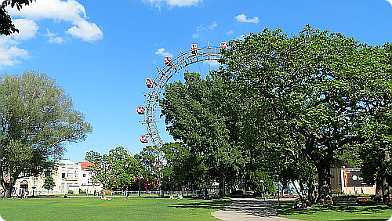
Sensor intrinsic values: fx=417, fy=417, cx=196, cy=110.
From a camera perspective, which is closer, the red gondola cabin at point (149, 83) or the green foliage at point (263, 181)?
the green foliage at point (263, 181)

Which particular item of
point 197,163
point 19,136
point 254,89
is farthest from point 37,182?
point 254,89

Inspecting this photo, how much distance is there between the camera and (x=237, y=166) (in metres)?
52.4

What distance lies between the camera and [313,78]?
27953 millimetres

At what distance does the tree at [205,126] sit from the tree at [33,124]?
47.9ft

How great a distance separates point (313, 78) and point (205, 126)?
88.4ft

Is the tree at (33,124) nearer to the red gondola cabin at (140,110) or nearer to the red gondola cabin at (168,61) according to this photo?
the red gondola cabin at (140,110)

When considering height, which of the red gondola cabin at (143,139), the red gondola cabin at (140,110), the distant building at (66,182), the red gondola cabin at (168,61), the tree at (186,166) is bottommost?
the distant building at (66,182)

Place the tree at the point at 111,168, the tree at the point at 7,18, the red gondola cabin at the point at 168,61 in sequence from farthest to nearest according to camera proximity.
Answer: the red gondola cabin at the point at 168,61, the tree at the point at 111,168, the tree at the point at 7,18

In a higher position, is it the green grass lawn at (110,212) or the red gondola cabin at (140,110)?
the red gondola cabin at (140,110)

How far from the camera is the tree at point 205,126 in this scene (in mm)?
51469

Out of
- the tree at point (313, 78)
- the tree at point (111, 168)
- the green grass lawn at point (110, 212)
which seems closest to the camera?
the green grass lawn at point (110, 212)

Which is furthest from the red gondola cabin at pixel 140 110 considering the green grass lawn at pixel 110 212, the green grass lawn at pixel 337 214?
the green grass lawn at pixel 337 214

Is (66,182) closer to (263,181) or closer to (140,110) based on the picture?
(140,110)

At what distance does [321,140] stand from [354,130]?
156 inches
